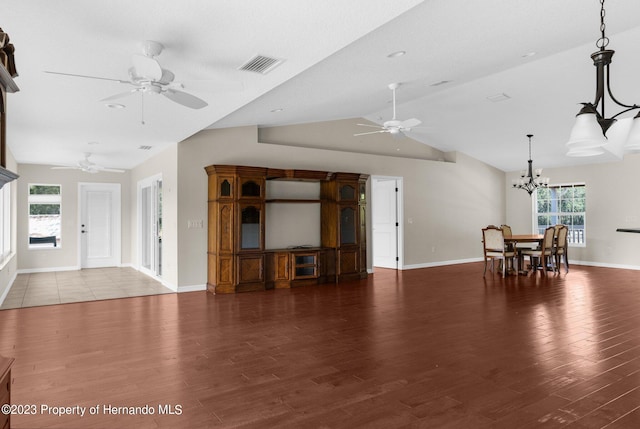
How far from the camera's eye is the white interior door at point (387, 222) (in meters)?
9.40

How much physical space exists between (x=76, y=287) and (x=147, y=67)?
5.74 metres

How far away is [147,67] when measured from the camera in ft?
9.27

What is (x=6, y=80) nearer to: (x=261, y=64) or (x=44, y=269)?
(x=261, y=64)

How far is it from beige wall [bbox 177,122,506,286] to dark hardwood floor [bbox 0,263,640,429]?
1440mm

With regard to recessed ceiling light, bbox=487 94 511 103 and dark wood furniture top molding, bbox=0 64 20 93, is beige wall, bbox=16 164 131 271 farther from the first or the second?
dark wood furniture top molding, bbox=0 64 20 93

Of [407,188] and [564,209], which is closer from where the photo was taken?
[407,188]

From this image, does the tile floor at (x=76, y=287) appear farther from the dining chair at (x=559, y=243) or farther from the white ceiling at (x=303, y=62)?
the dining chair at (x=559, y=243)

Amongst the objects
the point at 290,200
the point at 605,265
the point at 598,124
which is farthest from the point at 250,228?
the point at 605,265

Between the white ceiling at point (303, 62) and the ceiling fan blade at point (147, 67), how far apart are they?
21cm

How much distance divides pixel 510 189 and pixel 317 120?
21.7ft

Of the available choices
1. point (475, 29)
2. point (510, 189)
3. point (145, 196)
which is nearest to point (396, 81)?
point (475, 29)

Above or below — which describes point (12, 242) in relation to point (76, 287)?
above

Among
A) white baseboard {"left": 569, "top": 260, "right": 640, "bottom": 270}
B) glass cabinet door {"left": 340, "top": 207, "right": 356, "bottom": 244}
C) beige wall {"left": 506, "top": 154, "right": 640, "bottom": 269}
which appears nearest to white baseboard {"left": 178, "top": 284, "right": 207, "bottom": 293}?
glass cabinet door {"left": 340, "top": 207, "right": 356, "bottom": 244}

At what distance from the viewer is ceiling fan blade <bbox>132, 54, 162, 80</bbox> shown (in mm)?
2760
